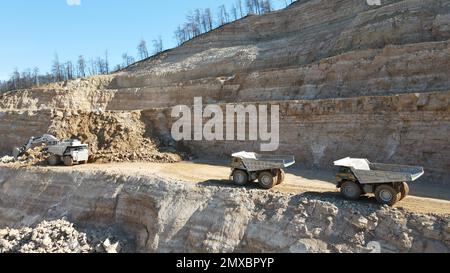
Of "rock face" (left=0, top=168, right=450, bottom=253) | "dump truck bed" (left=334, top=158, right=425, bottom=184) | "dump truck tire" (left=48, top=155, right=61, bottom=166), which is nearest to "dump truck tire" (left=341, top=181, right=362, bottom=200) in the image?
"dump truck bed" (left=334, top=158, right=425, bottom=184)

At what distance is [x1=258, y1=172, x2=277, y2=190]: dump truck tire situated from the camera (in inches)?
473

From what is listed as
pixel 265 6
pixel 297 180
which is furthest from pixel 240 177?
pixel 265 6

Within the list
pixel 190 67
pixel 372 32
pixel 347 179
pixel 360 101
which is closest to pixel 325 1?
pixel 372 32

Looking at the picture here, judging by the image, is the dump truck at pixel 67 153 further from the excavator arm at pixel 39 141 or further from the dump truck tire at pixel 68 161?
the excavator arm at pixel 39 141

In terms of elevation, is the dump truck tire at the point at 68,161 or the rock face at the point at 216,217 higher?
the dump truck tire at the point at 68,161

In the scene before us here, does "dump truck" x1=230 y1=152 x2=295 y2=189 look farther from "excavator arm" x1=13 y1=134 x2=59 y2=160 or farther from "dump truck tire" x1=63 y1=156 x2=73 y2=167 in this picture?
"excavator arm" x1=13 y1=134 x2=59 y2=160

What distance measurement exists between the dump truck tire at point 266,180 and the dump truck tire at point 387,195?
350cm

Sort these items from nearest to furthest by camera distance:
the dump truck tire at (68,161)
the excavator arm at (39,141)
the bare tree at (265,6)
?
the dump truck tire at (68,161) → the excavator arm at (39,141) → the bare tree at (265,6)

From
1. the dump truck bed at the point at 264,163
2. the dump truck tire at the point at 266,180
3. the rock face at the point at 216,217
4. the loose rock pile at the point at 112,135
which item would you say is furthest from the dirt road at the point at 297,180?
the loose rock pile at the point at 112,135

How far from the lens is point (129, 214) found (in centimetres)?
1245

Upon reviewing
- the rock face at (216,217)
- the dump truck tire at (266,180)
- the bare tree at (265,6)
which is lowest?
the rock face at (216,217)

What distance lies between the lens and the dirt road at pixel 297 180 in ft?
33.0

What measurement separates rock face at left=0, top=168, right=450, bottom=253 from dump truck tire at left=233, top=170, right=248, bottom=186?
701mm
